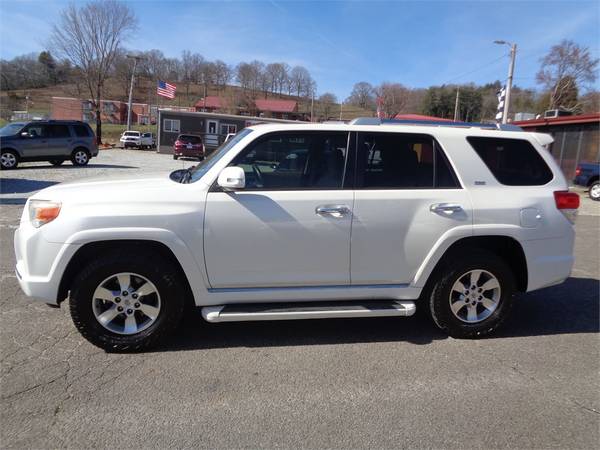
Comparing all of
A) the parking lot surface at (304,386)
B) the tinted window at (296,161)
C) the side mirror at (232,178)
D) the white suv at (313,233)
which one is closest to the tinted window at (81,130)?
the parking lot surface at (304,386)

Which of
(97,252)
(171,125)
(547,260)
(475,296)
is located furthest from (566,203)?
(171,125)

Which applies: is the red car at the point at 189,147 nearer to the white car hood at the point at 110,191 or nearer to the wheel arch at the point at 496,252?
the white car hood at the point at 110,191

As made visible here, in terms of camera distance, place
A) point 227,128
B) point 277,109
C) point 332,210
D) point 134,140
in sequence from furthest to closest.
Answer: point 277,109, point 134,140, point 227,128, point 332,210

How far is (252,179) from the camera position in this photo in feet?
11.8

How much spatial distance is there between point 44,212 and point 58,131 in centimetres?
1747

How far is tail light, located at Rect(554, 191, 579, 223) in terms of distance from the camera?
3955 mm

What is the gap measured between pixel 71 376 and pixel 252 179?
77.7 inches

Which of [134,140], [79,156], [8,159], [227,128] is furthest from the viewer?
[134,140]

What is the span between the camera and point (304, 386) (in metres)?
3.12

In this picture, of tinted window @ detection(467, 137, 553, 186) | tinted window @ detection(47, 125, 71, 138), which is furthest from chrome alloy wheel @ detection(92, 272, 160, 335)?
tinted window @ detection(47, 125, 71, 138)

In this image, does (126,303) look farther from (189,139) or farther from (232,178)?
(189,139)

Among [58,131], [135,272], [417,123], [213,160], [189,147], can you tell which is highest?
[189,147]

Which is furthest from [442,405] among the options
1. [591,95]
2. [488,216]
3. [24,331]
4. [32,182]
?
[591,95]

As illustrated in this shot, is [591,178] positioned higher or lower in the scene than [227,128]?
lower
